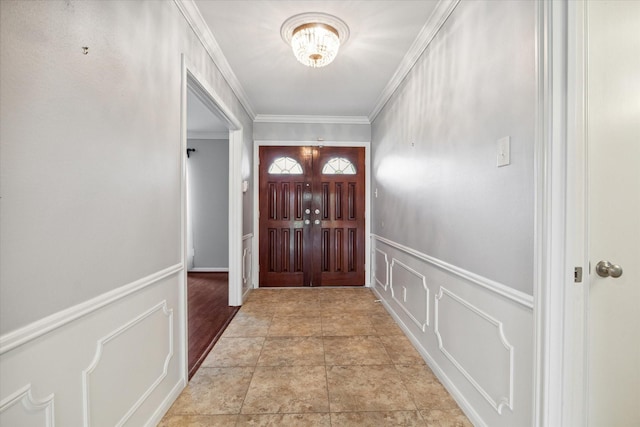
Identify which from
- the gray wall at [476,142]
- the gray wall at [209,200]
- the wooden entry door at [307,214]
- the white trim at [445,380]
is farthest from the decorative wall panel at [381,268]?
the gray wall at [209,200]

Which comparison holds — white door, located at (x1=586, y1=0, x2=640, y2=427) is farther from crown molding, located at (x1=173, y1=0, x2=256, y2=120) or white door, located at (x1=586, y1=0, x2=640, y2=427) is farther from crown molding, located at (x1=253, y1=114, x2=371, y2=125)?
crown molding, located at (x1=253, y1=114, x2=371, y2=125)

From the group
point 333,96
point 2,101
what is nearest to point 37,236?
point 2,101

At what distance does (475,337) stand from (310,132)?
137 inches

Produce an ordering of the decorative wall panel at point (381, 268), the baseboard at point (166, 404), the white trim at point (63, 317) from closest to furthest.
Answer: the white trim at point (63, 317)
the baseboard at point (166, 404)
the decorative wall panel at point (381, 268)

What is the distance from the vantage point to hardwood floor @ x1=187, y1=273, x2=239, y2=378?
2.44 metres

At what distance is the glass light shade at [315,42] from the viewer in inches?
81.5

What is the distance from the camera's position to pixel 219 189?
541 cm

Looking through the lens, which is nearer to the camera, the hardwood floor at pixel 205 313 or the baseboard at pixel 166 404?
the baseboard at pixel 166 404

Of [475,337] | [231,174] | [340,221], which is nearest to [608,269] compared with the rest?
[475,337]

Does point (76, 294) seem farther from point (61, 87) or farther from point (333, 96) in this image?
point (333, 96)

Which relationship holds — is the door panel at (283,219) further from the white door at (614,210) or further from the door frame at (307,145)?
the white door at (614,210)

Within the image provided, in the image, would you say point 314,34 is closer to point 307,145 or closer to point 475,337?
point 475,337

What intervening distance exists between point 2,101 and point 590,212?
1.92 meters

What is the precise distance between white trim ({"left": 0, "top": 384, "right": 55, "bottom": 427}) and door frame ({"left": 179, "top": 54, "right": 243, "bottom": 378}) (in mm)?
925
